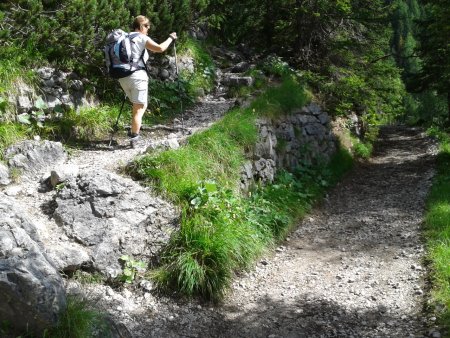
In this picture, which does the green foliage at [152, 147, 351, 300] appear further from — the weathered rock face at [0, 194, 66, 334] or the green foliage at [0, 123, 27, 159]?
the green foliage at [0, 123, 27, 159]

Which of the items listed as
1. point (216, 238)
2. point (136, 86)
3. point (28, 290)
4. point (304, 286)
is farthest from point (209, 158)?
point (28, 290)

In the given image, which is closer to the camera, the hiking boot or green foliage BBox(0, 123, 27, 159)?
green foliage BBox(0, 123, 27, 159)

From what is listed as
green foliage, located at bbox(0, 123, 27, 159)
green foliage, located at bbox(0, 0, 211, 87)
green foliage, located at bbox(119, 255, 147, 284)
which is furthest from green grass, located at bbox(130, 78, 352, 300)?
green foliage, located at bbox(0, 0, 211, 87)

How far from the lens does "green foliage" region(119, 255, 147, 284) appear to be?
17.7 ft

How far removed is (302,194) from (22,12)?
5.87 meters

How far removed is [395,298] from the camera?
18.9 ft

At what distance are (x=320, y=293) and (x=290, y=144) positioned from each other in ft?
15.7

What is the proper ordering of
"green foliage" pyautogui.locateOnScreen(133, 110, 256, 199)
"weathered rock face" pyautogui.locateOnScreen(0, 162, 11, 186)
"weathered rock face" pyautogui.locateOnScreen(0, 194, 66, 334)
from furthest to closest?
"green foliage" pyautogui.locateOnScreen(133, 110, 256, 199), "weathered rock face" pyautogui.locateOnScreen(0, 162, 11, 186), "weathered rock face" pyautogui.locateOnScreen(0, 194, 66, 334)

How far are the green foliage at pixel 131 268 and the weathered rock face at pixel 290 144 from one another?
9.43 ft

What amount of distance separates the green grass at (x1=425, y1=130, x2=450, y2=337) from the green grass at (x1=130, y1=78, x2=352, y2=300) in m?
2.20

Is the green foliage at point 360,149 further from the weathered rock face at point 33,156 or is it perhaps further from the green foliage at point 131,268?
the green foliage at point 131,268

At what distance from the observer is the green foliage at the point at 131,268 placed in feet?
17.7

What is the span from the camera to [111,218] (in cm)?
580

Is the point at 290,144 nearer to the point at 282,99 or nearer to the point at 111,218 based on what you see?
the point at 282,99
